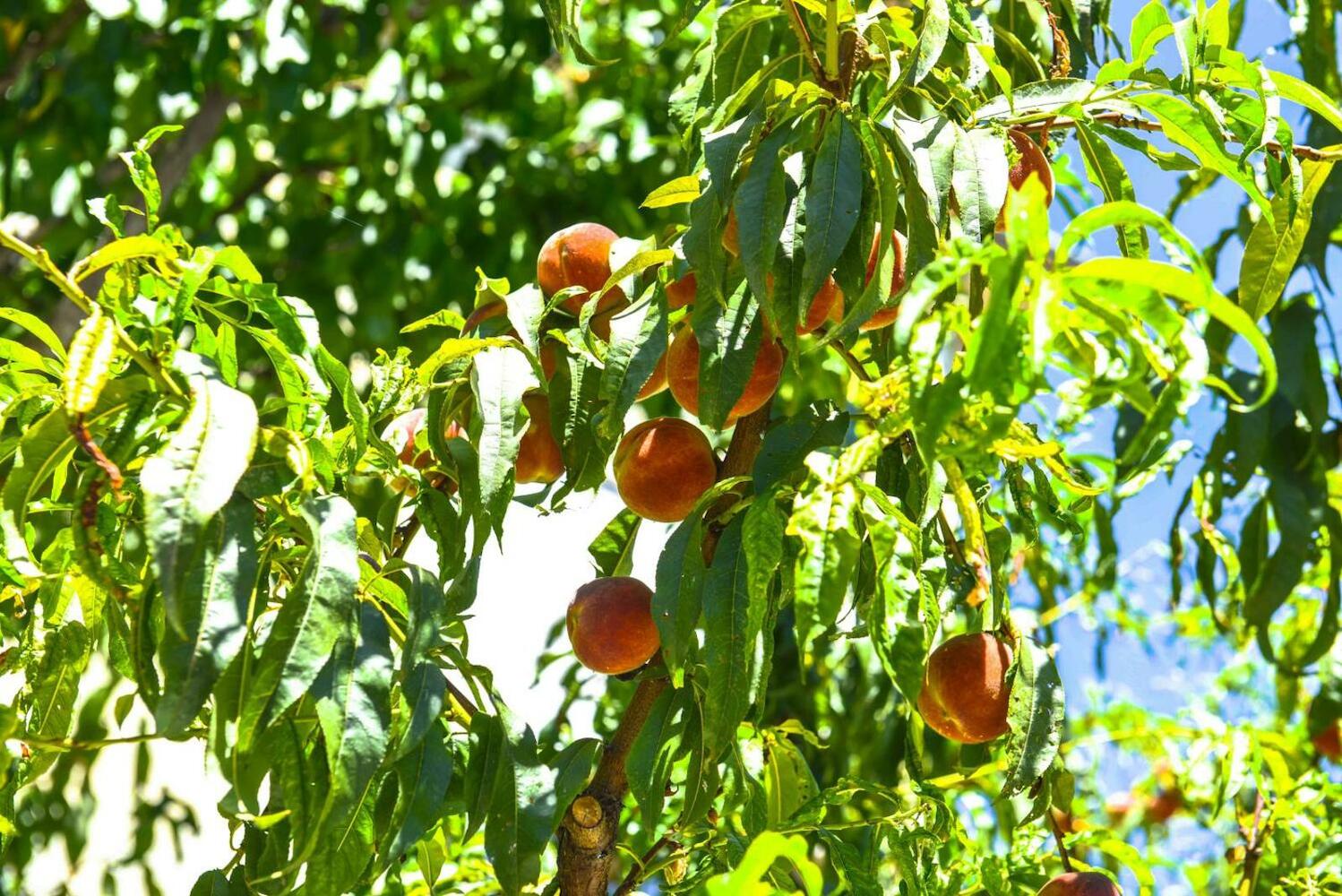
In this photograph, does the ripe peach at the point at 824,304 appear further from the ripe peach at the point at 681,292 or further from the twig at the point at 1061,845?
the twig at the point at 1061,845

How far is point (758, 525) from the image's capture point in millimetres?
538

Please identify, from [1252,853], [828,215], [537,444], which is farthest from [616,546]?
[1252,853]

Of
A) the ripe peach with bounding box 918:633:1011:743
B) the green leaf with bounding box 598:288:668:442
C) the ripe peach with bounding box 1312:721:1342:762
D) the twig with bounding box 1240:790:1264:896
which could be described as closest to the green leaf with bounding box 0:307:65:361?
the green leaf with bounding box 598:288:668:442

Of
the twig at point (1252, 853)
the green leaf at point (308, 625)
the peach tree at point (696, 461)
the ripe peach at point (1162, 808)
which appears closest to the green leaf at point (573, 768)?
the peach tree at point (696, 461)

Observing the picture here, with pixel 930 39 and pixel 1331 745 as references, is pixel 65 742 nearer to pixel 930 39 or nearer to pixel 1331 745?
pixel 930 39

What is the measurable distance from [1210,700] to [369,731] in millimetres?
1982

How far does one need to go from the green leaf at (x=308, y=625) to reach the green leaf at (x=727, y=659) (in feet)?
0.48

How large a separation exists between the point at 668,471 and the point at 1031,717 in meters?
0.23

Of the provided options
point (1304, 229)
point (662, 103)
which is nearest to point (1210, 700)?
point (662, 103)

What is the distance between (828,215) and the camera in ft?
1.86

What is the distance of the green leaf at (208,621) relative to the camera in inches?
18.7

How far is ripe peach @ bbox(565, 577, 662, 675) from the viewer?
751mm

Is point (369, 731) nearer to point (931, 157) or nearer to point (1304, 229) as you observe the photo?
point (931, 157)

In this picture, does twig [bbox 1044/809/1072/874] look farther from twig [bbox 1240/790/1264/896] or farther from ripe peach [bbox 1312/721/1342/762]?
ripe peach [bbox 1312/721/1342/762]
